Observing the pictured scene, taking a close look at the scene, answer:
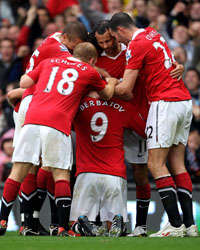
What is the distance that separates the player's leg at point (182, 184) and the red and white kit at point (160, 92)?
0.15 metres

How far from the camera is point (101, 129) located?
7516 millimetres

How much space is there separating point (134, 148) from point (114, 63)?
102cm

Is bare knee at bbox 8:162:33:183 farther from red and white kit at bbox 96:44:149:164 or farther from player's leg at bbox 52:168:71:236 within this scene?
red and white kit at bbox 96:44:149:164

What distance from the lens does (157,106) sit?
687 cm

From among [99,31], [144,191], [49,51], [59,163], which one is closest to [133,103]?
[99,31]

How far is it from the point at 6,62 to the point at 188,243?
8146mm

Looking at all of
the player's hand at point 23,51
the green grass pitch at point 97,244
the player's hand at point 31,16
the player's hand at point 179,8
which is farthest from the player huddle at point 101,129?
the player's hand at point 31,16

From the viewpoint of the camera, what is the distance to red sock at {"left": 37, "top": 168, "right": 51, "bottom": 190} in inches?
296

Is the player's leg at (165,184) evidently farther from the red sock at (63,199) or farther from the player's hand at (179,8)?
the player's hand at (179,8)

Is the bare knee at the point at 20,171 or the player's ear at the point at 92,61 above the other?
the player's ear at the point at 92,61

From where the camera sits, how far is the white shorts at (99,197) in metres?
7.30

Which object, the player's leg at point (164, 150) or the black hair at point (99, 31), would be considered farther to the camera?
the black hair at point (99, 31)

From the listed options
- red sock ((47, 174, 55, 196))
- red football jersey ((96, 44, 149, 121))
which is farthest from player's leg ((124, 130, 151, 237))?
red sock ((47, 174, 55, 196))

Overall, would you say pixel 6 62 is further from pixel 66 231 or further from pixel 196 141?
pixel 66 231
